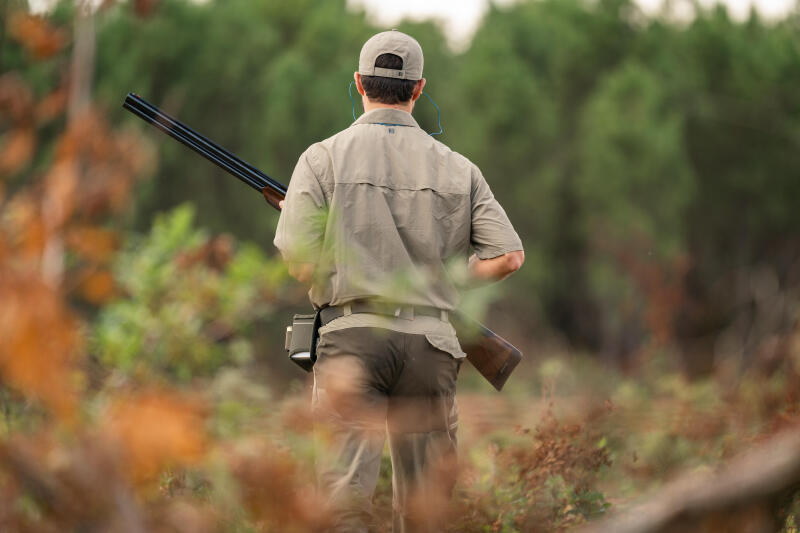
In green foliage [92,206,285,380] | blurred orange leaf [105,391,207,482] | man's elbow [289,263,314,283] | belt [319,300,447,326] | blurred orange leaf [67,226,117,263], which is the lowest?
green foliage [92,206,285,380]

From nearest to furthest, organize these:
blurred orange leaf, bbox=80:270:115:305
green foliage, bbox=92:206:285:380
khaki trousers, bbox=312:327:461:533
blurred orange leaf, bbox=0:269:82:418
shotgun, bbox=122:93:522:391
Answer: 1. blurred orange leaf, bbox=0:269:82:418
2. blurred orange leaf, bbox=80:270:115:305
3. khaki trousers, bbox=312:327:461:533
4. shotgun, bbox=122:93:522:391
5. green foliage, bbox=92:206:285:380

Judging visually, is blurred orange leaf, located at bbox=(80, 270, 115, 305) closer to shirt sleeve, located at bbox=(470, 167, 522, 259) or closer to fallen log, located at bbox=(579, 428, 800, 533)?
fallen log, located at bbox=(579, 428, 800, 533)

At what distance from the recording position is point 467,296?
263 cm

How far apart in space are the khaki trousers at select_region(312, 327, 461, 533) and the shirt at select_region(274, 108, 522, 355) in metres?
0.10

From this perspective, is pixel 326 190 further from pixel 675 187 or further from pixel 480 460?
pixel 675 187

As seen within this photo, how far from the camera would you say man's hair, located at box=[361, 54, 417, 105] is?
12.4 ft

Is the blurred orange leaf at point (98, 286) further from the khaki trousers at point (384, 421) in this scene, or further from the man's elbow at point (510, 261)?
the man's elbow at point (510, 261)

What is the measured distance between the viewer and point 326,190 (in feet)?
12.1

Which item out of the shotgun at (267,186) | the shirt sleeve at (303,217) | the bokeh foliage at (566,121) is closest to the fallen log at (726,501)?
the shirt sleeve at (303,217)

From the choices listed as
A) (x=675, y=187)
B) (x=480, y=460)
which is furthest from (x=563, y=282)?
(x=480, y=460)

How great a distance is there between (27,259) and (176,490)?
7.88ft

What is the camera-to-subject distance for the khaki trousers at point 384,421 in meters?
3.55

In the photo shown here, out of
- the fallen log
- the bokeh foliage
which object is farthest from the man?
the bokeh foliage

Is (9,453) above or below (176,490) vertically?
above
